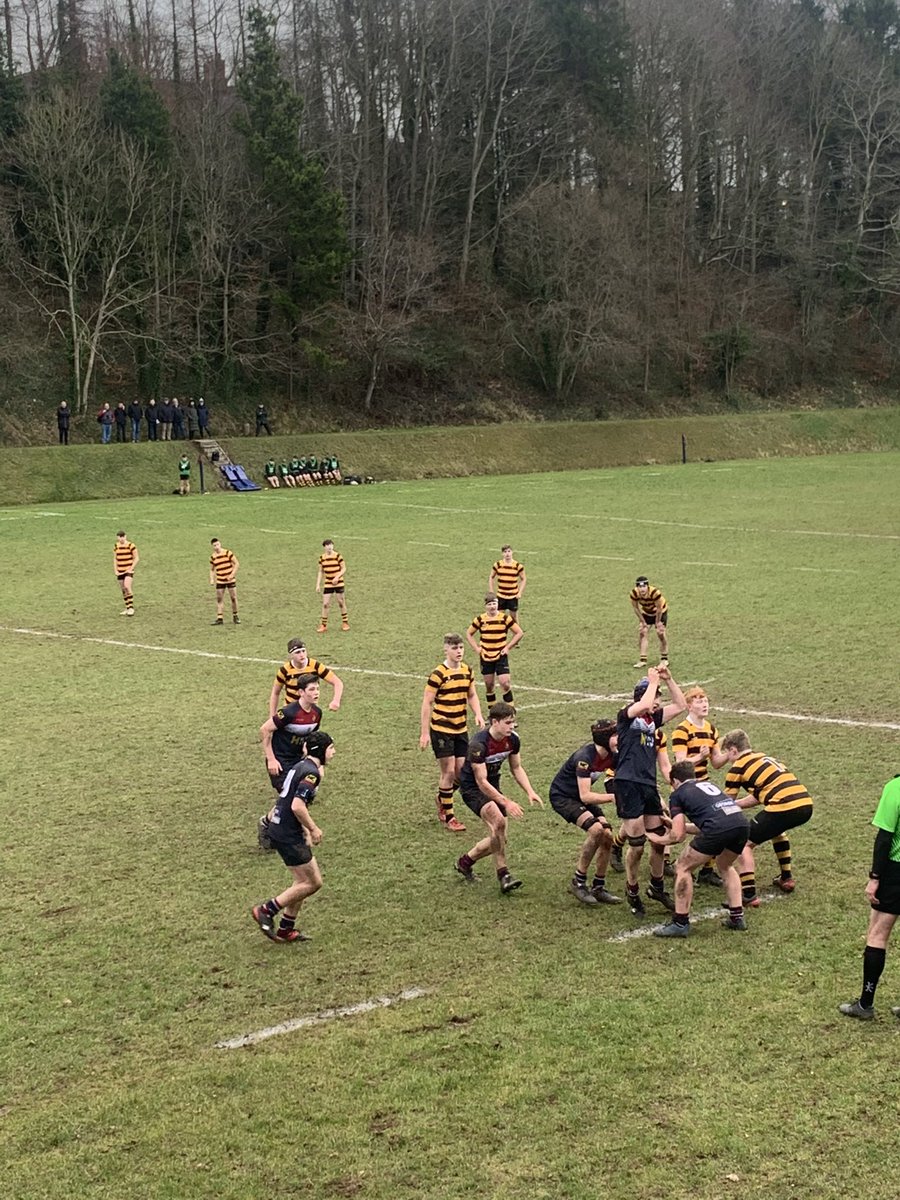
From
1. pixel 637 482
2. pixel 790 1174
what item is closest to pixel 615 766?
pixel 790 1174

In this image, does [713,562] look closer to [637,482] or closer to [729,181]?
[637,482]

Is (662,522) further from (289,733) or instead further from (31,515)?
(289,733)

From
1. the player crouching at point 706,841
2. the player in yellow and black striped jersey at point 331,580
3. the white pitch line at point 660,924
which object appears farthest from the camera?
the player in yellow and black striped jersey at point 331,580

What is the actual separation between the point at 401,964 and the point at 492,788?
2.10 m

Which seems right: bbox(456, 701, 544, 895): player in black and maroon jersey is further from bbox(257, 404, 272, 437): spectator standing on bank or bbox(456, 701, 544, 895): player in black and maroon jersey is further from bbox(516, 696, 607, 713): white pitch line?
bbox(257, 404, 272, 437): spectator standing on bank

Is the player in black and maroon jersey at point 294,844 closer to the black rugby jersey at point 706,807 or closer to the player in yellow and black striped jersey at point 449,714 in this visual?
the black rugby jersey at point 706,807

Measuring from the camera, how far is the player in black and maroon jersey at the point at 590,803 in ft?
36.6

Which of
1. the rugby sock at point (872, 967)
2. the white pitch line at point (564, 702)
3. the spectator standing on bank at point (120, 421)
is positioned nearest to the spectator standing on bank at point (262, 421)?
the spectator standing on bank at point (120, 421)

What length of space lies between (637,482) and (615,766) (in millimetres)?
46441

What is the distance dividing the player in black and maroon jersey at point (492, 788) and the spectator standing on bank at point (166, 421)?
51253 mm

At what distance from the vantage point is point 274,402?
70938mm

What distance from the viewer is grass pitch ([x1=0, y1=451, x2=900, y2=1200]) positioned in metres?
7.28

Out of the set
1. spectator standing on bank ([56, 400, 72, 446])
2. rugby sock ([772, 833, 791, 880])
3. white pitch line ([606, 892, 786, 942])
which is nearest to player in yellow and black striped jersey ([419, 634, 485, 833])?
white pitch line ([606, 892, 786, 942])

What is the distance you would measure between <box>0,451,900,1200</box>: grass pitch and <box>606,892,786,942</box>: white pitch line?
14cm
